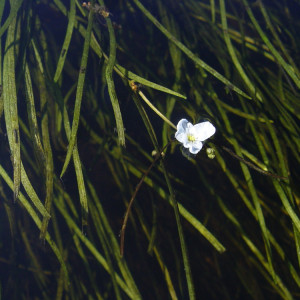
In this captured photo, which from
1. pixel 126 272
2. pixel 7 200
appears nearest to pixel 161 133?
pixel 126 272

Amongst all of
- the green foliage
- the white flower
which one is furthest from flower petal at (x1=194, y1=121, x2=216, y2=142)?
the green foliage

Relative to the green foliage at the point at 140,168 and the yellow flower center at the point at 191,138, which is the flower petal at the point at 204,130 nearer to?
the yellow flower center at the point at 191,138

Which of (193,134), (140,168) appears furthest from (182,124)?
(140,168)

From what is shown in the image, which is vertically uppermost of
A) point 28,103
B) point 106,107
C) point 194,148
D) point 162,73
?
point 162,73

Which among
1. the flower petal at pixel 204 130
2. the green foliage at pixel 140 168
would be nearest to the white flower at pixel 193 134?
the flower petal at pixel 204 130

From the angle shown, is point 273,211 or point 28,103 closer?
point 28,103

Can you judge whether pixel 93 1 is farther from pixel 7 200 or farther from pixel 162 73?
pixel 7 200
